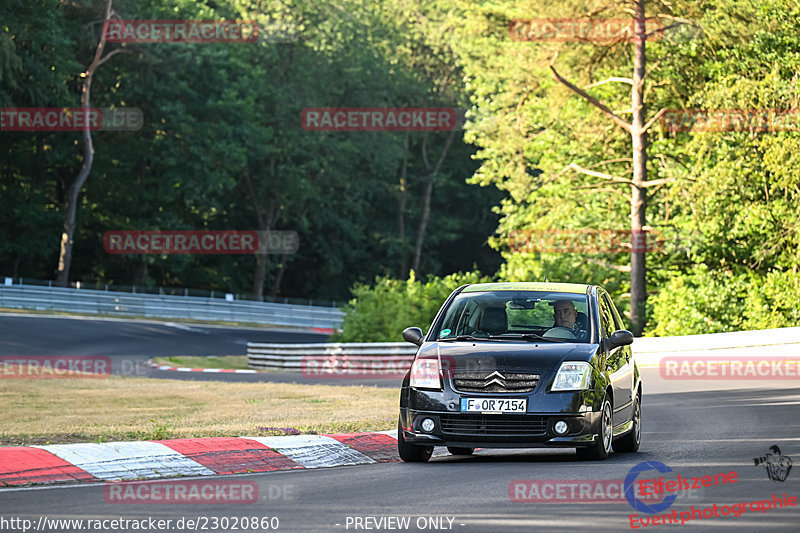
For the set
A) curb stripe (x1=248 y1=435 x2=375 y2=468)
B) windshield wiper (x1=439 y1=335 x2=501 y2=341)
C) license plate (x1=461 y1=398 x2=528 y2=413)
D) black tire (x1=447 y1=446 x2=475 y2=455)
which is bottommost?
black tire (x1=447 y1=446 x2=475 y2=455)

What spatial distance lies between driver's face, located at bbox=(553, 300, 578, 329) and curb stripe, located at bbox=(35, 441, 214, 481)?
146 inches

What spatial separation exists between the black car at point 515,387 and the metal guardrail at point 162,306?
118ft

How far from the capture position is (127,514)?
8414 millimetres

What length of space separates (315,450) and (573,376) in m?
2.70

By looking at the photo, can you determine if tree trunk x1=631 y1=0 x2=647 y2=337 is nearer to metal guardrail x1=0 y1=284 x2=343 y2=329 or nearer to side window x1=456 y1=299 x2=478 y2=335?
metal guardrail x1=0 y1=284 x2=343 y2=329

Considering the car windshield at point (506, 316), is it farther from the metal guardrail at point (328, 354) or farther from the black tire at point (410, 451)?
the metal guardrail at point (328, 354)

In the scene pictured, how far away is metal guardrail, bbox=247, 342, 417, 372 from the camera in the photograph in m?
32.4

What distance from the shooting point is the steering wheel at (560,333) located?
12039 mm

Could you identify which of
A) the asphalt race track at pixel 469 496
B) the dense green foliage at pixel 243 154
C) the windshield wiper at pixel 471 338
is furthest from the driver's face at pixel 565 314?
the dense green foliage at pixel 243 154

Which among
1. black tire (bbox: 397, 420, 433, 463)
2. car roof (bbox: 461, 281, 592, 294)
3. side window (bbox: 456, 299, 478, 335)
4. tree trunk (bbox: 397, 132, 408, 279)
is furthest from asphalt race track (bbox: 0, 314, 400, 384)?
tree trunk (bbox: 397, 132, 408, 279)

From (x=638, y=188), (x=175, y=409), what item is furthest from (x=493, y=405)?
(x=638, y=188)

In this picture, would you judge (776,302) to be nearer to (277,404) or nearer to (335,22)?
(277,404)

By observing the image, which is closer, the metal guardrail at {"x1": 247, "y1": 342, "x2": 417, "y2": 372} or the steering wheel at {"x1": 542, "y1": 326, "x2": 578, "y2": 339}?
the steering wheel at {"x1": 542, "y1": 326, "x2": 578, "y2": 339}

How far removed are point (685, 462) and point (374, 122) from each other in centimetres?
6920
